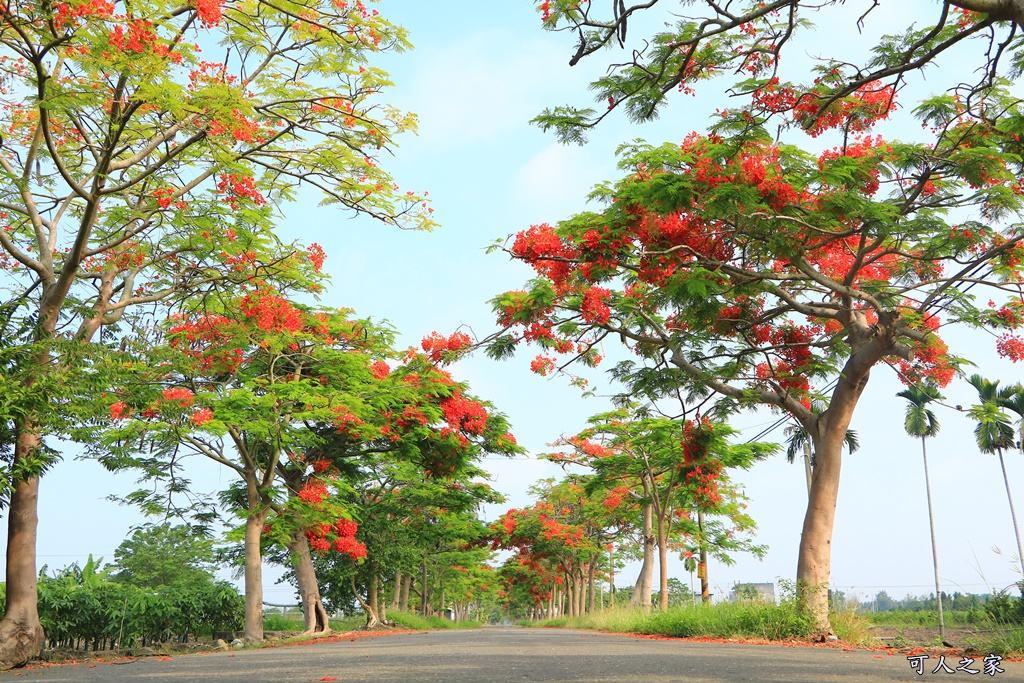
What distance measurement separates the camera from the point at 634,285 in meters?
17.5

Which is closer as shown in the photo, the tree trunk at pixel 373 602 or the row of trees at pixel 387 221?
the row of trees at pixel 387 221

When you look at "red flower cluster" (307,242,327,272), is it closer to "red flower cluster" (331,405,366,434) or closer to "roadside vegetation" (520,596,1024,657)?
"red flower cluster" (331,405,366,434)

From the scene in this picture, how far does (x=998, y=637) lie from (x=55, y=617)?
1875 cm

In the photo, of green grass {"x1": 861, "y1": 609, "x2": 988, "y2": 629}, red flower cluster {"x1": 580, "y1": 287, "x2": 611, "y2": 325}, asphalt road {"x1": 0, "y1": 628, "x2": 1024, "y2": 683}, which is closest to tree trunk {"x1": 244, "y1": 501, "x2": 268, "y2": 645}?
asphalt road {"x1": 0, "y1": 628, "x2": 1024, "y2": 683}

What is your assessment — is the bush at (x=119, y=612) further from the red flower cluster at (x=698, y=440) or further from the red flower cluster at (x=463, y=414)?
the red flower cluster at (x=698, y=440)

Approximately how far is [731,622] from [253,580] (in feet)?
Result: 38.2

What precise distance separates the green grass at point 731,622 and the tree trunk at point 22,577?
510 inches

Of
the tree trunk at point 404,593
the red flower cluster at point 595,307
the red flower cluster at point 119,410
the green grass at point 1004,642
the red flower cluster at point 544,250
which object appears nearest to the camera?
the green grass at point 1004,642

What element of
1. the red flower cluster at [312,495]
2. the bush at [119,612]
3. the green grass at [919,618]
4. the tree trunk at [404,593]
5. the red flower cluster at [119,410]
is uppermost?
the red flower cluster at [119,410]

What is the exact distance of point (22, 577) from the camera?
14.4 m

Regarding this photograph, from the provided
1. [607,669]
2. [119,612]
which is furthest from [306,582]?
[607,669]

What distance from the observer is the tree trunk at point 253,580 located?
62.6 ft

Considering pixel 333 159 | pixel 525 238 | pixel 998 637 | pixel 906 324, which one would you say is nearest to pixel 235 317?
pixel 333 159

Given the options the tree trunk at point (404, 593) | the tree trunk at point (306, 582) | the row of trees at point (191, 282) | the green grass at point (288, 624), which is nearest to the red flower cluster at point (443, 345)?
the row of trees at point (191, 282)
